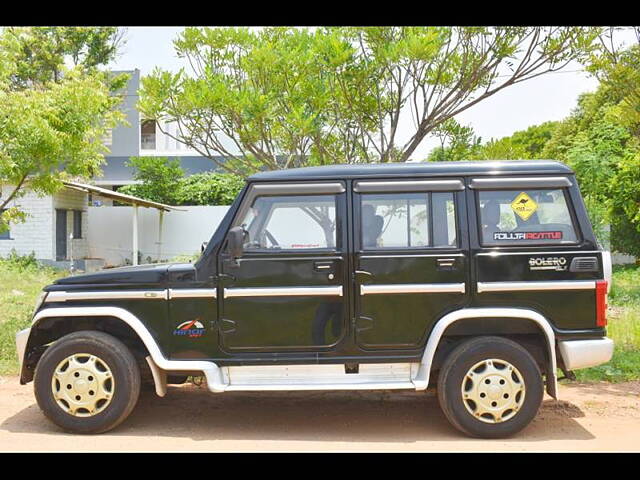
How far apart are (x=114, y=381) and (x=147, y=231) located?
19439 mm

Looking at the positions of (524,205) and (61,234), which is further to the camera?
(61,234)

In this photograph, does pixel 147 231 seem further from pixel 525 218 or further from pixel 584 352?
pixel 584 352

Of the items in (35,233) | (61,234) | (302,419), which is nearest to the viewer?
(302,419)

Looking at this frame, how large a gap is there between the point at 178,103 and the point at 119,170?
783 inches

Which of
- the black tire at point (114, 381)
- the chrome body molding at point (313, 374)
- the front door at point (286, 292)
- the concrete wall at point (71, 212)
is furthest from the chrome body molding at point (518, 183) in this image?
the concrete wall at point (71, 212)

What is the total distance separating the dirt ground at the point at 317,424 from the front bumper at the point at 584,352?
0.66 meters

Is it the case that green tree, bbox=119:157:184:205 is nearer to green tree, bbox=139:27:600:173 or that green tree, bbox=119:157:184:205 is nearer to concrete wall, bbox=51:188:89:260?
concrete wall, bbox=51:188:89:260

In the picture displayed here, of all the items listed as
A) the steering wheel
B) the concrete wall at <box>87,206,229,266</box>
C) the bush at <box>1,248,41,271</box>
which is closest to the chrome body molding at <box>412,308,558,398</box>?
the steering wheel

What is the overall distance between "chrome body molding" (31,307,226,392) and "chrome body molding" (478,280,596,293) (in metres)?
2.34

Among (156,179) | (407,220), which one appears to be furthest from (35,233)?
(407,220)

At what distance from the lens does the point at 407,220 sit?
19.5 ft

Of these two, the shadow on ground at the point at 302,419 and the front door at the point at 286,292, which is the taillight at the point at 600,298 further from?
the front door at the point at 286,292

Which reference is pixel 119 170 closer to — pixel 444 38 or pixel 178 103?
pixel 178 103

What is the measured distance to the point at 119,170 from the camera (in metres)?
31.0
